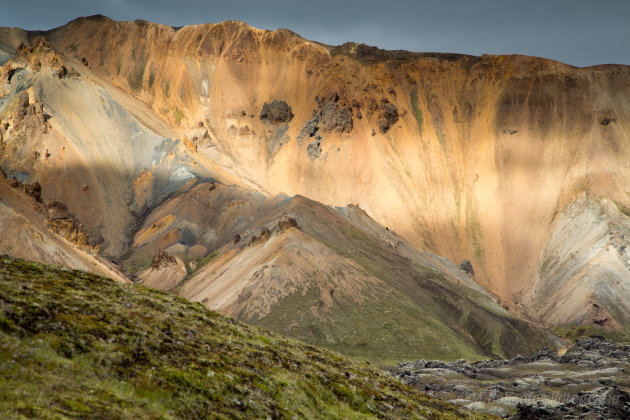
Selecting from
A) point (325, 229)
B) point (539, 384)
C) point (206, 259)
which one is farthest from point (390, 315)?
point (206, 259)

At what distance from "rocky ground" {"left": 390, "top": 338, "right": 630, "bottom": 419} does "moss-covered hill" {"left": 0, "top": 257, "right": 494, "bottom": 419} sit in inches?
809

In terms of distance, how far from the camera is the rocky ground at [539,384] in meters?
45.3

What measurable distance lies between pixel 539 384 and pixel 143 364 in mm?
60986

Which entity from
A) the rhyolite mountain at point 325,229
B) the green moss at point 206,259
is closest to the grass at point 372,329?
the rhyolite mountain at point 325,229

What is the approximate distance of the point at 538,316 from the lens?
157m

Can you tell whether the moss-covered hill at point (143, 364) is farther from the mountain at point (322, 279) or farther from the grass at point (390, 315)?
the mountain at point (322, 279)

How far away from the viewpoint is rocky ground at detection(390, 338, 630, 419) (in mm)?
45344

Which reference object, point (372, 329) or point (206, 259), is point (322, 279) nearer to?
point (372, 329)

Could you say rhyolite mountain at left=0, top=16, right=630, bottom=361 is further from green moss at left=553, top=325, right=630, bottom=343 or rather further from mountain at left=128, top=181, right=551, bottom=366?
green moss at left=553, top=325, right=630, bottom=343

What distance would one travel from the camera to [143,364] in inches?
782

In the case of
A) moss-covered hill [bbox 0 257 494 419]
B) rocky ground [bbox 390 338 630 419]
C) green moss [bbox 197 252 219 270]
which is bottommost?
green moss [bbox 197 252 219 270]

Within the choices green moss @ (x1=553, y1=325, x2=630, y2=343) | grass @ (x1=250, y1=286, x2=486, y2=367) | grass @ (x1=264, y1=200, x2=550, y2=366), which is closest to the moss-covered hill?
grass @ (x1=250, y1=286, x2=486, y2=367)

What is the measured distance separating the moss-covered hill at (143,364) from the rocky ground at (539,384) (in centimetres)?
2054

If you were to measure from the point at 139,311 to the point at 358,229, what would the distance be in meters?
123
